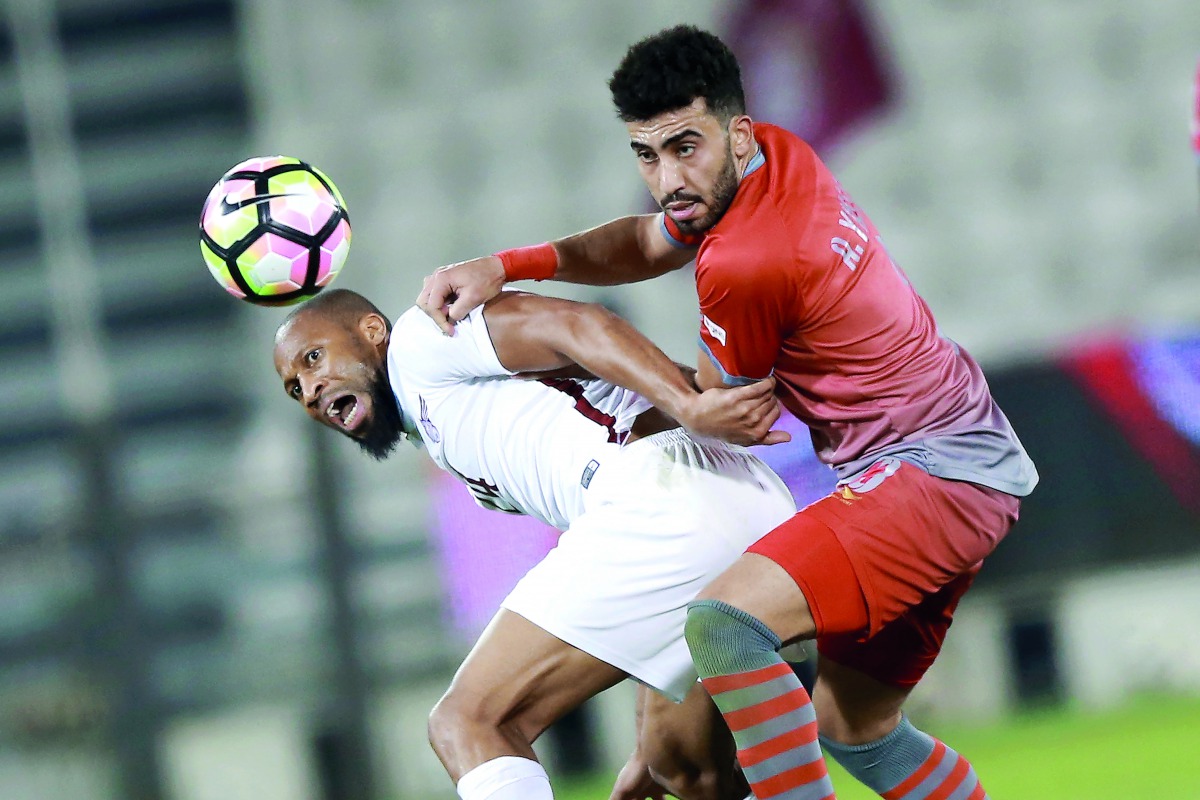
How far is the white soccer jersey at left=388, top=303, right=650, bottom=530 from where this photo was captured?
10.5ft

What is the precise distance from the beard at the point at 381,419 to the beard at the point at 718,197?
2.71ft

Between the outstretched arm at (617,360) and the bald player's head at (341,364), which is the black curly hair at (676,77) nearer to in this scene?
the outstretched arm at (617,360)

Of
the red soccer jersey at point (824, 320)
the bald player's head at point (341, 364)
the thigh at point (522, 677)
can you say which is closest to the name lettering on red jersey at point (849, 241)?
the red soccer jersey at point (824, 320)

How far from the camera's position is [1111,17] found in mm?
9820

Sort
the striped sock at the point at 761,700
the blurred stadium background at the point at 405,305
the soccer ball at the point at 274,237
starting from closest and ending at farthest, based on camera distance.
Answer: the striped sock at the point at 761,700
the soccer ball at the point at 274,237
the blurred stadium background at the point at 405,305

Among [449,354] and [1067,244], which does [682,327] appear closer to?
[1067,244]

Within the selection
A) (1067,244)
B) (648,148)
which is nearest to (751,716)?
(648,148)

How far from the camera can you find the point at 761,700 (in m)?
2.76

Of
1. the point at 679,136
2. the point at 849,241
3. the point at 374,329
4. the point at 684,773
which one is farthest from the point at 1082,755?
the point at 679,136

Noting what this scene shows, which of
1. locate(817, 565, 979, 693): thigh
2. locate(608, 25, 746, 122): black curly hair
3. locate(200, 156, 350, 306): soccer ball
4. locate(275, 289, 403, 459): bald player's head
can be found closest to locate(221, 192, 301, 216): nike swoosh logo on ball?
locate(200, 156, 350, 306): soccer ball

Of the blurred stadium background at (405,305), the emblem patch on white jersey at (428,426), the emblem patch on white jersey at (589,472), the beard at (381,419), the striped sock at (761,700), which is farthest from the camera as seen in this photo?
the blurred stadium background at (405,305)

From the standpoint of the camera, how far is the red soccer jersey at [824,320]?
9.45ft

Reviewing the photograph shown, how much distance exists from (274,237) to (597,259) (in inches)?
29.9

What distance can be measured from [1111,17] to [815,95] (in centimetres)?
202
